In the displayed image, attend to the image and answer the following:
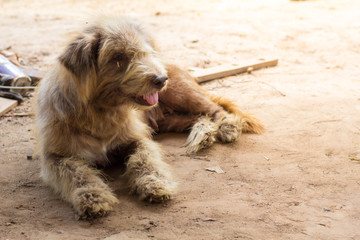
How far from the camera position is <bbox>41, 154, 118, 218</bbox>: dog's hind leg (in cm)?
364

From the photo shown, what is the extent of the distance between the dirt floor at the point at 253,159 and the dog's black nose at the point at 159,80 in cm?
102

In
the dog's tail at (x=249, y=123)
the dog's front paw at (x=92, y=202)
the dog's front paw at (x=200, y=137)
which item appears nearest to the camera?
the dog's front paw at (x=92, y=202)

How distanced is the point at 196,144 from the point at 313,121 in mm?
1698

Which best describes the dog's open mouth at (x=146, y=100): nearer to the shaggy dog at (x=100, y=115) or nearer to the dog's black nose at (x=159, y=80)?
the shaggy dog at (x=100, y=115)

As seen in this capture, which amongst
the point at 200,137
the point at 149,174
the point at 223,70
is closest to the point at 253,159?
the point at 200,137

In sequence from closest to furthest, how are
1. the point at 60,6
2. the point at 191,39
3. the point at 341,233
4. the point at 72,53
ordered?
the point at 341,233 < the point at 72,53 < the point at 191,39 < the point at 60,6

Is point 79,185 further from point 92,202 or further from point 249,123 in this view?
point 249,123

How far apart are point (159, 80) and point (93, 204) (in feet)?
4.09

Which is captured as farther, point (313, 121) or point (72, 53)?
point (313, 121)

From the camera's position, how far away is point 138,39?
13.3ft

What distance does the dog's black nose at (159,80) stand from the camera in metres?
3.89

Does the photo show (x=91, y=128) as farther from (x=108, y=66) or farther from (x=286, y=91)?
(x=286, y=91)

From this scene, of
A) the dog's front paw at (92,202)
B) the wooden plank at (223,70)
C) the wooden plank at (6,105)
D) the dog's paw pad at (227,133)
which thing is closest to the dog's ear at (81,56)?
the dog's front paw at (92,202)

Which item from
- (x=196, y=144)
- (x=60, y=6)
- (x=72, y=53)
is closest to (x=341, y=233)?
(x=196, y=144)
